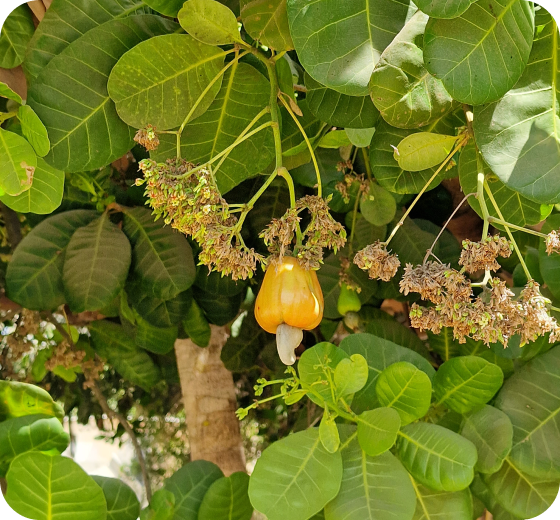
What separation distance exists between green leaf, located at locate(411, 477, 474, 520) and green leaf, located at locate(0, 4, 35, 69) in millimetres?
1104

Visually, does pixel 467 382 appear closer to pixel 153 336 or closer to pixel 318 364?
pixel 318 364

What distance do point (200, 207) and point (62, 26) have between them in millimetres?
469

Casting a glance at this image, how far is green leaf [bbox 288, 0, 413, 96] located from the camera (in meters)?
0.75

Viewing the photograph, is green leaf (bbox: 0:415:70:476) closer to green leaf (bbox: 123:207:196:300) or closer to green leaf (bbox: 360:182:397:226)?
green leaf (bbox: 123:207:196:300)

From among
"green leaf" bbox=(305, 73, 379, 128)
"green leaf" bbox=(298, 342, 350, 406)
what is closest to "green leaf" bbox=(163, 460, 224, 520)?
"green leaf" bbox=(298, 342, 350, 406)

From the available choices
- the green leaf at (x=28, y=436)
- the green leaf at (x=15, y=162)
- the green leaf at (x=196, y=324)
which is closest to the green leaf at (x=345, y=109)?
the green leaf at (x=15, y=162)

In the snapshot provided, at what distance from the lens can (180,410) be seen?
3.04 m

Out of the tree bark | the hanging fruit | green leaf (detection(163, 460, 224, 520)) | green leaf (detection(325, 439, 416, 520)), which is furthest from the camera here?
the tree bark

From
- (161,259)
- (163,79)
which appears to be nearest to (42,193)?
(163,79)

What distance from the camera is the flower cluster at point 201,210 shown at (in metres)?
0.75

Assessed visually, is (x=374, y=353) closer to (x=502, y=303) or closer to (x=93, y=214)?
(x=502, y=303)

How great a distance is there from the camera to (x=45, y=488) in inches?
40.1

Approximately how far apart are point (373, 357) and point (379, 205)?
13.4 inches

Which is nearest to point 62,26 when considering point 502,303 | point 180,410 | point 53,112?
point 53,112
